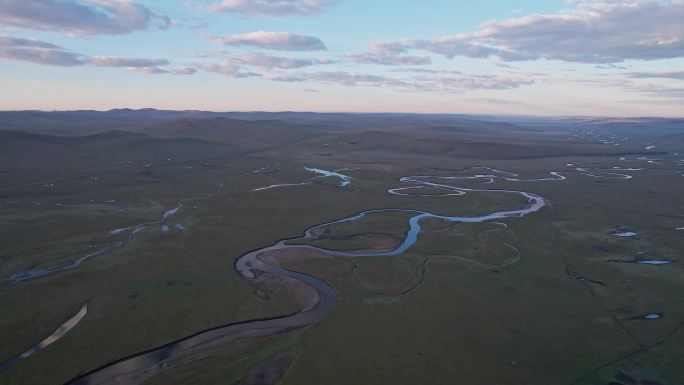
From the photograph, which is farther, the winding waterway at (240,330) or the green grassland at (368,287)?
the green grassland at (368,287)

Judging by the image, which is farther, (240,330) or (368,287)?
(368,287)

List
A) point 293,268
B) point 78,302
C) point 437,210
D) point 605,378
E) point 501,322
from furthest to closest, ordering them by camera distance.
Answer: point 437,210, point 293,268, point 78,302, point 501,322, point 605,378

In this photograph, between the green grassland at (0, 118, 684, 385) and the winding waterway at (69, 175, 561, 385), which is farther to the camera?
the green grassland at (0, 118, 684, 385)

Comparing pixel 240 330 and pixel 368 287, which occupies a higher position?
pixel 368 287

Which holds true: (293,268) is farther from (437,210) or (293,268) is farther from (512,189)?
(512,189)

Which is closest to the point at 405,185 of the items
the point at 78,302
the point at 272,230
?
the point at 272,230

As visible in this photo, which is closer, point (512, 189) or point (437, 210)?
point (437, 210)

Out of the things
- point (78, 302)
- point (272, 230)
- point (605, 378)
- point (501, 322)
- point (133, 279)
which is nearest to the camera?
point (605, 378)

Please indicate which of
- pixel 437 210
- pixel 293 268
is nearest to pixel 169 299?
pixel 293 268

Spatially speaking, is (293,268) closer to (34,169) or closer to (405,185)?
(405,185)
